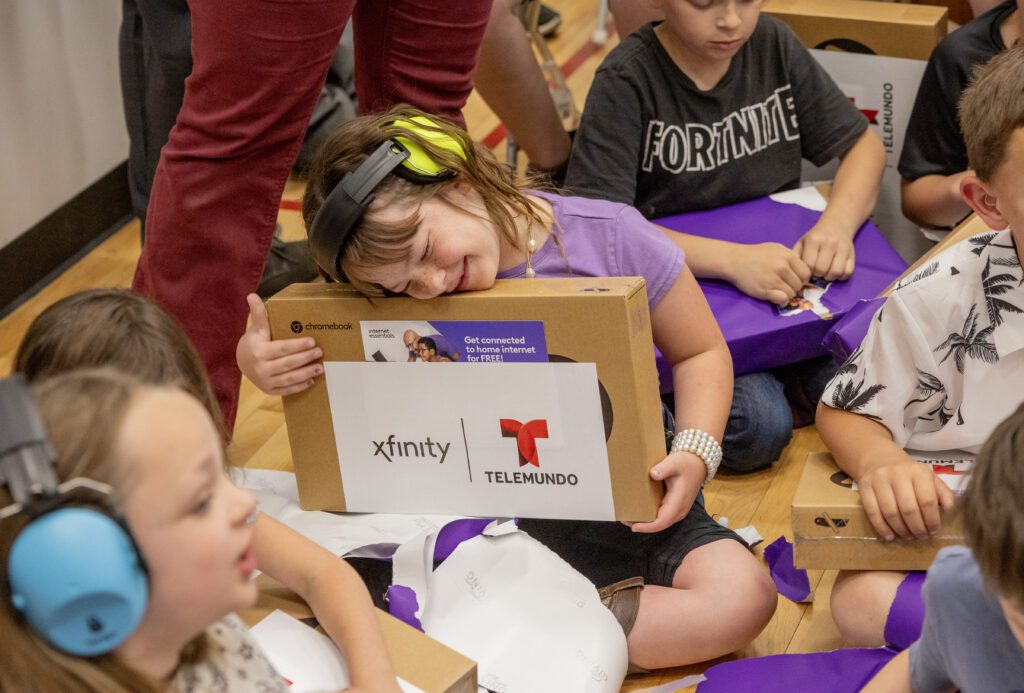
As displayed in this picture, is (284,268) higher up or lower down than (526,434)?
lower down

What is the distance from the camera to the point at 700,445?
1.31 m

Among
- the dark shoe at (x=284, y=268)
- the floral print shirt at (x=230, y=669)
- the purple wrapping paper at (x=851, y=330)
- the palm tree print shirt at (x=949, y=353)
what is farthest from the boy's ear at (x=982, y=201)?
the dark shoe at (x=284, y=268)

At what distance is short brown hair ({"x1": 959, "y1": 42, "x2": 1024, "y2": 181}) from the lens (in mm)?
1165

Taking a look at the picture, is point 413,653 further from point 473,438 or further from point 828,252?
point 828,252

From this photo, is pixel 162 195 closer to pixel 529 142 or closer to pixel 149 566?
pixel 149 566

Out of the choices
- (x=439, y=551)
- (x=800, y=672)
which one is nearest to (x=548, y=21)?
(x=439, y=551)

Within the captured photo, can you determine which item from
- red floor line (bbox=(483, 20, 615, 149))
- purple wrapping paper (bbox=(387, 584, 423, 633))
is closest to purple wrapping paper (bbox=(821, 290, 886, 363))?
purple wrapping paper (bbox=(387, 584, 423, 633))

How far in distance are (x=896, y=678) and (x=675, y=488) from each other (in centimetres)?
31

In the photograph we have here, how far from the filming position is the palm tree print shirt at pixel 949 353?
3.98 ft

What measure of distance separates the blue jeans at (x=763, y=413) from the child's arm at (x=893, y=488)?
14.8 inches

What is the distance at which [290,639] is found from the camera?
111 centimetres

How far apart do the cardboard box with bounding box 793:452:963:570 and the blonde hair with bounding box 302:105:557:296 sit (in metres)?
0.41

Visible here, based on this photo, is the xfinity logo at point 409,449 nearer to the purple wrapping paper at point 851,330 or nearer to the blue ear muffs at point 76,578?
the purple wrapping paper at point 851,330

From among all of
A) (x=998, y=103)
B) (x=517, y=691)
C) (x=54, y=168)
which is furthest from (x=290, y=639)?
(x=54, y=168)
